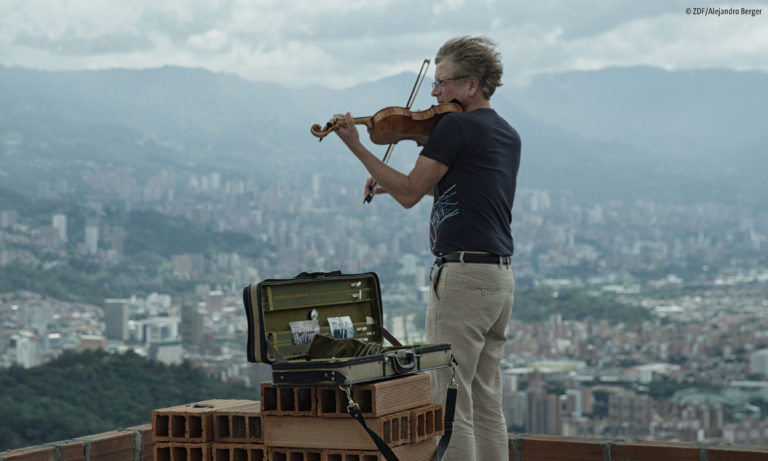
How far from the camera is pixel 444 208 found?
288cm

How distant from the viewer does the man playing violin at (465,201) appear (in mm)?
2811

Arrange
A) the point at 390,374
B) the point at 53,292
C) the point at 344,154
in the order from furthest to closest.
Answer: the point at 344,154 < the point at 53,292 < the point at 390,374

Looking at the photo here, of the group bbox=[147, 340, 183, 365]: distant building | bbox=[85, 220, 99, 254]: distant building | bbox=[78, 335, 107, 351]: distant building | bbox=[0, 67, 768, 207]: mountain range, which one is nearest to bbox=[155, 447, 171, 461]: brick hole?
bbox=[147, 340, 183, 365]: distant building

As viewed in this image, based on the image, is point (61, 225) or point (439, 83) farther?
point (61, 225)

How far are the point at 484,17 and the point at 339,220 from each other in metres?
20.6

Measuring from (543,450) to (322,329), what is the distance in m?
1.39

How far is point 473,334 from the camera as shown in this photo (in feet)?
9.42

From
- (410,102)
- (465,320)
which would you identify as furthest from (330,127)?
(465,320)

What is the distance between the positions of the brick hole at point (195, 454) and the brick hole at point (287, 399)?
0.43m

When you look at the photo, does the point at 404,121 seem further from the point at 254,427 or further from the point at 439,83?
the point at 254,427

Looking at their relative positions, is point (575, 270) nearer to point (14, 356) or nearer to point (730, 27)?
point (730, 27)

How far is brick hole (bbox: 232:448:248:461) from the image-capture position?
9.94 ft

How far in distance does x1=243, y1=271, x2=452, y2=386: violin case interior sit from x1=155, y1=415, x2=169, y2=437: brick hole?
0.45 meters

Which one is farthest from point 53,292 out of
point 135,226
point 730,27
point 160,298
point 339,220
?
point 730,27
